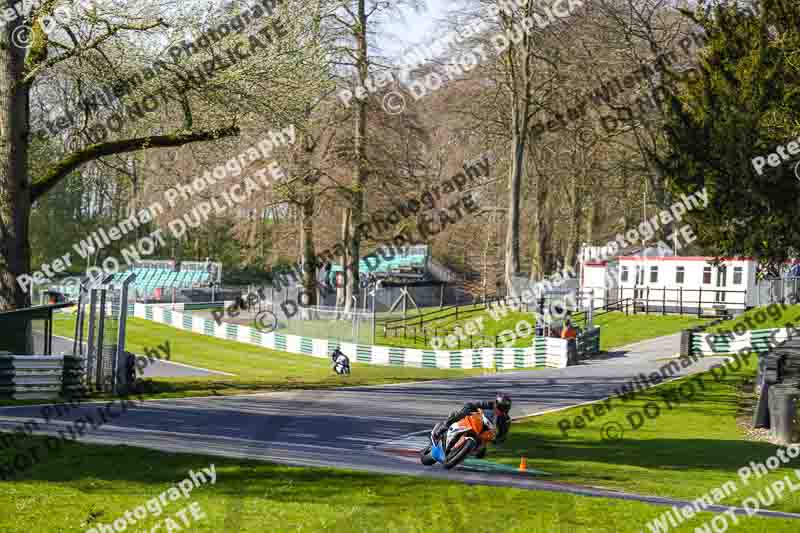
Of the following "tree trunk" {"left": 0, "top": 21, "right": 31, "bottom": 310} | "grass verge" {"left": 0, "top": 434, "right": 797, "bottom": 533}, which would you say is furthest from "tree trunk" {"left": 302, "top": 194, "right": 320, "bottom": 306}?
"grass verge" {"left": 0, "top": 434, "right": 797, "bottom": 533}

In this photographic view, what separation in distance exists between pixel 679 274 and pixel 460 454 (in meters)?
36.1

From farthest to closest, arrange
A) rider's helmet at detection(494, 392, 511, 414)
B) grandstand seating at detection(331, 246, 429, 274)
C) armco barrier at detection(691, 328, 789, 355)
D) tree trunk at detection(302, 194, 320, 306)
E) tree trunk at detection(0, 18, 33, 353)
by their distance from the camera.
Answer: grandstand seating at detection(331, 246, 429, 274) → tree trunk at detection(302, 194, 320, 306) → armco barrier at detection(691, 328, 789, 355) → tree trunk at detection(0, 18, 33, 353) → rider's helmet at detection(494, 392, 511, 414)

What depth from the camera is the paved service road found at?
13102 millimetres

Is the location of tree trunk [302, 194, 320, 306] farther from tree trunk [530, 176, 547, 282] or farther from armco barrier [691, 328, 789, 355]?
armco barrier [691, 328, 789, 355]

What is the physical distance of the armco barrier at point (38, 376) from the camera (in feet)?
60.6

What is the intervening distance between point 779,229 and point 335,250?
3511cm

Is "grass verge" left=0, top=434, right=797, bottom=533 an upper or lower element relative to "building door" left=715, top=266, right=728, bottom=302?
lower

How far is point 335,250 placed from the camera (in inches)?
2185

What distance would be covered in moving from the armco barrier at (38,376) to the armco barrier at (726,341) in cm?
2280

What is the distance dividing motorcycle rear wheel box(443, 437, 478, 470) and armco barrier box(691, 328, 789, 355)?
2342 centimetres

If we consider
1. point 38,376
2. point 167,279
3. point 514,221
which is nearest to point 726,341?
point 514,221

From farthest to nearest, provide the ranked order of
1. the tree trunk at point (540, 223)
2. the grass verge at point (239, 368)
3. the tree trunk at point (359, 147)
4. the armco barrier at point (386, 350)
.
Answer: the tree trunk at point (540, 223) < the tree trunk at point (359, 147) < the armco barrier at point (386, 350) < the grass verge at point (239, 368)

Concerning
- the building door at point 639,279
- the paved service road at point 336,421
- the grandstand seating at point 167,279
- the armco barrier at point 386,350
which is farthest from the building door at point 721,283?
the grandstand seating at point 167,279

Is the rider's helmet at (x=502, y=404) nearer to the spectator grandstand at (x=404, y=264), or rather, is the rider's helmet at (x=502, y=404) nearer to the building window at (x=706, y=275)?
the building window at (x=706, y=275)
